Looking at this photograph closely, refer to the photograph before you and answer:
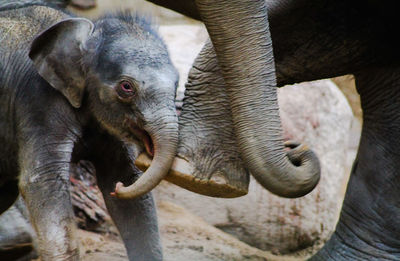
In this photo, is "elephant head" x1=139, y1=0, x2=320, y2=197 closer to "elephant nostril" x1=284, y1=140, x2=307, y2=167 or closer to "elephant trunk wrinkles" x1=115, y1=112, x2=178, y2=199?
"elephant nostril" x1=284, y1=140, x2=307, y2=167

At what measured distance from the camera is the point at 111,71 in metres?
3.70

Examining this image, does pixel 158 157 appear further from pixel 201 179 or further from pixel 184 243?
pixel 184 243

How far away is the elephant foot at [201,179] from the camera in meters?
3.47

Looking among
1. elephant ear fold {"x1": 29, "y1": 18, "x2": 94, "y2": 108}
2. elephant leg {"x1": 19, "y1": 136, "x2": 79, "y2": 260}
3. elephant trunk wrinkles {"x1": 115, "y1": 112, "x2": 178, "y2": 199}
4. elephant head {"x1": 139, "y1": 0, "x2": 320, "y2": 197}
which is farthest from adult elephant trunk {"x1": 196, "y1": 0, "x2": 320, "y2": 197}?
elephant leg {"x1": 19, "y1": 136, "x2": 79, "y2": 260}

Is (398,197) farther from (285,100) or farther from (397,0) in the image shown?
(285,100)

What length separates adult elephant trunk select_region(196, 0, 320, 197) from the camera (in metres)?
3.08

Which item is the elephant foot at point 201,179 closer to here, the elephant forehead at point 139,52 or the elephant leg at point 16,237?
the elephant forehead at point 139,52

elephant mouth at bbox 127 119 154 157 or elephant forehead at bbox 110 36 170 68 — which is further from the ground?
elephant forehead at bbox 110 36 170 68

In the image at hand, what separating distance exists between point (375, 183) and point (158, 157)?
4.47ft

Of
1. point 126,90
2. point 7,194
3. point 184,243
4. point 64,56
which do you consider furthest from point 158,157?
point 184,243

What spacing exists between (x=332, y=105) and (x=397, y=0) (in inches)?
86.9

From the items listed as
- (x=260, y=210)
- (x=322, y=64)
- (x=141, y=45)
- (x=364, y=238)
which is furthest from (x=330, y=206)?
(x=141, y=45)

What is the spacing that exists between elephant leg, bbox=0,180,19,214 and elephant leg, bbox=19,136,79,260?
24.7 inches

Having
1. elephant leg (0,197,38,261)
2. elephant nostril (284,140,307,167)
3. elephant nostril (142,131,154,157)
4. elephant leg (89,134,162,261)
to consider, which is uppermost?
elephant nostril (284,140,307,167)
